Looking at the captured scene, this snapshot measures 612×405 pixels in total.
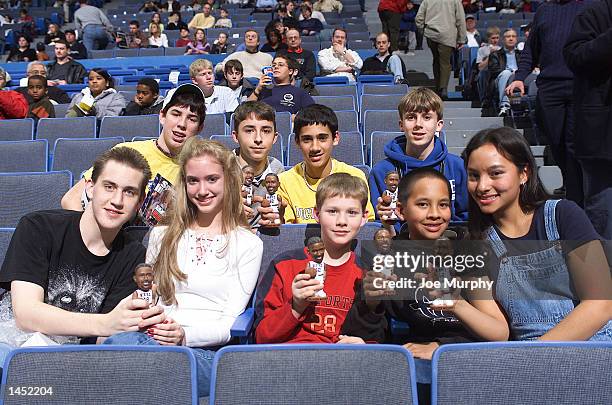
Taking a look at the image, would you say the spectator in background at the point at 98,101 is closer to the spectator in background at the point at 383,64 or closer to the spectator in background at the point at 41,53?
the spectator in background at the point at 383,64

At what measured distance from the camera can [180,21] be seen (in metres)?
12.6

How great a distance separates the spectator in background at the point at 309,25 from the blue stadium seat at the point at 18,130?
5919 millimetres

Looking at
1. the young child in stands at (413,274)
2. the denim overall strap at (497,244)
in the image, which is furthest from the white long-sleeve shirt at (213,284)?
the denim overall strap at (497,244)

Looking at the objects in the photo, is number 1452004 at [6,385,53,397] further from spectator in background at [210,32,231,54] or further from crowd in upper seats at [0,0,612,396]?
spectator in background at [210,32,231,54]

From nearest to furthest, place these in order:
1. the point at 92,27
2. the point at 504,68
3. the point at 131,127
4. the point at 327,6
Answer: the point at 131,127 < the point at 504,68 < the point at 92,27 < the point at 327,6

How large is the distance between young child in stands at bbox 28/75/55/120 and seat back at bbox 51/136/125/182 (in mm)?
1787

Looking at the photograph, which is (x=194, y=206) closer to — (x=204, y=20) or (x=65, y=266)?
(x=65, y=266)

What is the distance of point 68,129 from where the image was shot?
5.48 m

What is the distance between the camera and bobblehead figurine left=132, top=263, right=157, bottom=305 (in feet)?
6.56

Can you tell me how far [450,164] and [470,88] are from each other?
509cm

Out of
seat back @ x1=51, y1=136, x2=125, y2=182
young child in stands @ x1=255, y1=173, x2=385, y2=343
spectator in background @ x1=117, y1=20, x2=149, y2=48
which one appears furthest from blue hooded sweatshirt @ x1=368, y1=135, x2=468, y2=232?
spectator in background @ x1=117, y1=20, x2=149, y2=48

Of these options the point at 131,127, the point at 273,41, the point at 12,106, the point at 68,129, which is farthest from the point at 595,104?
the point at 273,41

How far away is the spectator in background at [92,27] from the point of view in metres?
11.6

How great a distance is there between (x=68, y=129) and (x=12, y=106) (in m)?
0.98
